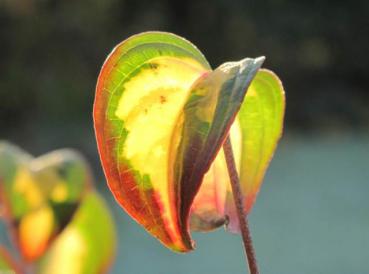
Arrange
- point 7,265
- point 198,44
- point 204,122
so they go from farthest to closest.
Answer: point 198,44 → point 7,265 → point 204,122

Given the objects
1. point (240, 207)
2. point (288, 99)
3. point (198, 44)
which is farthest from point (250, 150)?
point (288, 99)

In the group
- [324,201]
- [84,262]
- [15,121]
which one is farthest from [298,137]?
[84,262]

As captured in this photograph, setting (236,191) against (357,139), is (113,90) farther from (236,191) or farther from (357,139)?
(357,139)

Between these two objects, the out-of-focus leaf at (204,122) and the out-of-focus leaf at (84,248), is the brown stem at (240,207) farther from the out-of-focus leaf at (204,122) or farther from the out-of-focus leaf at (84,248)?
the out-of-focus leaf at (84,248)

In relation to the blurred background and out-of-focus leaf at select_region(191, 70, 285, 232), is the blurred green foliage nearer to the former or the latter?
the blurred background

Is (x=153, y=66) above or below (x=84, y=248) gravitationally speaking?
above

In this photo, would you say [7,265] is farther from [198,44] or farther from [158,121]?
[198,44]
